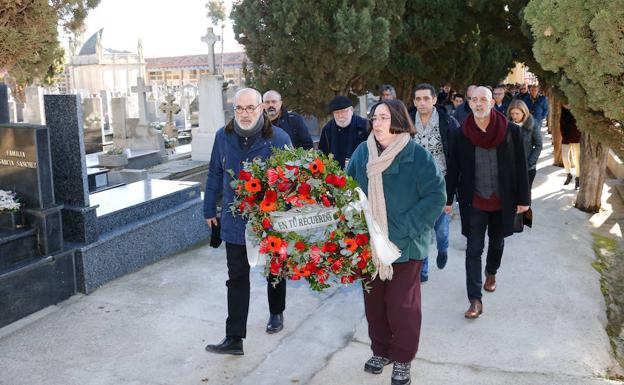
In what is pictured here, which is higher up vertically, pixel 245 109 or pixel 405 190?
pixel 245 109

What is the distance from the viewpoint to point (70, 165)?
5.57 meters

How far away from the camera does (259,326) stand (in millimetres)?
4777

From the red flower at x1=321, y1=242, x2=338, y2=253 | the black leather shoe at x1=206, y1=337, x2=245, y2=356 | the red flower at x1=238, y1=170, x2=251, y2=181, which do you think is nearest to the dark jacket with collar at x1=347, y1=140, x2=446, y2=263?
the red flower at x1=321, y1=242, x2=338, y2=253

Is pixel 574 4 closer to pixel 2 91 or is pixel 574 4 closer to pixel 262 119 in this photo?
pixel 262 119

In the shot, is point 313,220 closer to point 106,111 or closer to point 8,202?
point 8,202

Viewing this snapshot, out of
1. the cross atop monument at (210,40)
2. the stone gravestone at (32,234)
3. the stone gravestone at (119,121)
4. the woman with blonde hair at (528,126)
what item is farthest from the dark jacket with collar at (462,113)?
the stone gravestone at (119,121)

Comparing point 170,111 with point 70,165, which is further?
point 170,111

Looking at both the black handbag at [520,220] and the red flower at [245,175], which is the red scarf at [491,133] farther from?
the red flower at [245,175]

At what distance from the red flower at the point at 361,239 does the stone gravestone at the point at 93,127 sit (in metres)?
14.7

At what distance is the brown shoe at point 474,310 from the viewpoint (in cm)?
485

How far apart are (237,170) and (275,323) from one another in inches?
48.0

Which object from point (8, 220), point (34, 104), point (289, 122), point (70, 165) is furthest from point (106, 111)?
point (8, 220)

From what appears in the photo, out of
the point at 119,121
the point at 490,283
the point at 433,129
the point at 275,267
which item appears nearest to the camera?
the point at 275,267

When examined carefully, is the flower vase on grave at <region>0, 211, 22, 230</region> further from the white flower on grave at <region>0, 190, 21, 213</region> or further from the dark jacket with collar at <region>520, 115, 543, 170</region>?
the dark jacket with collar at <region>520, 115, 543, 170</region>
